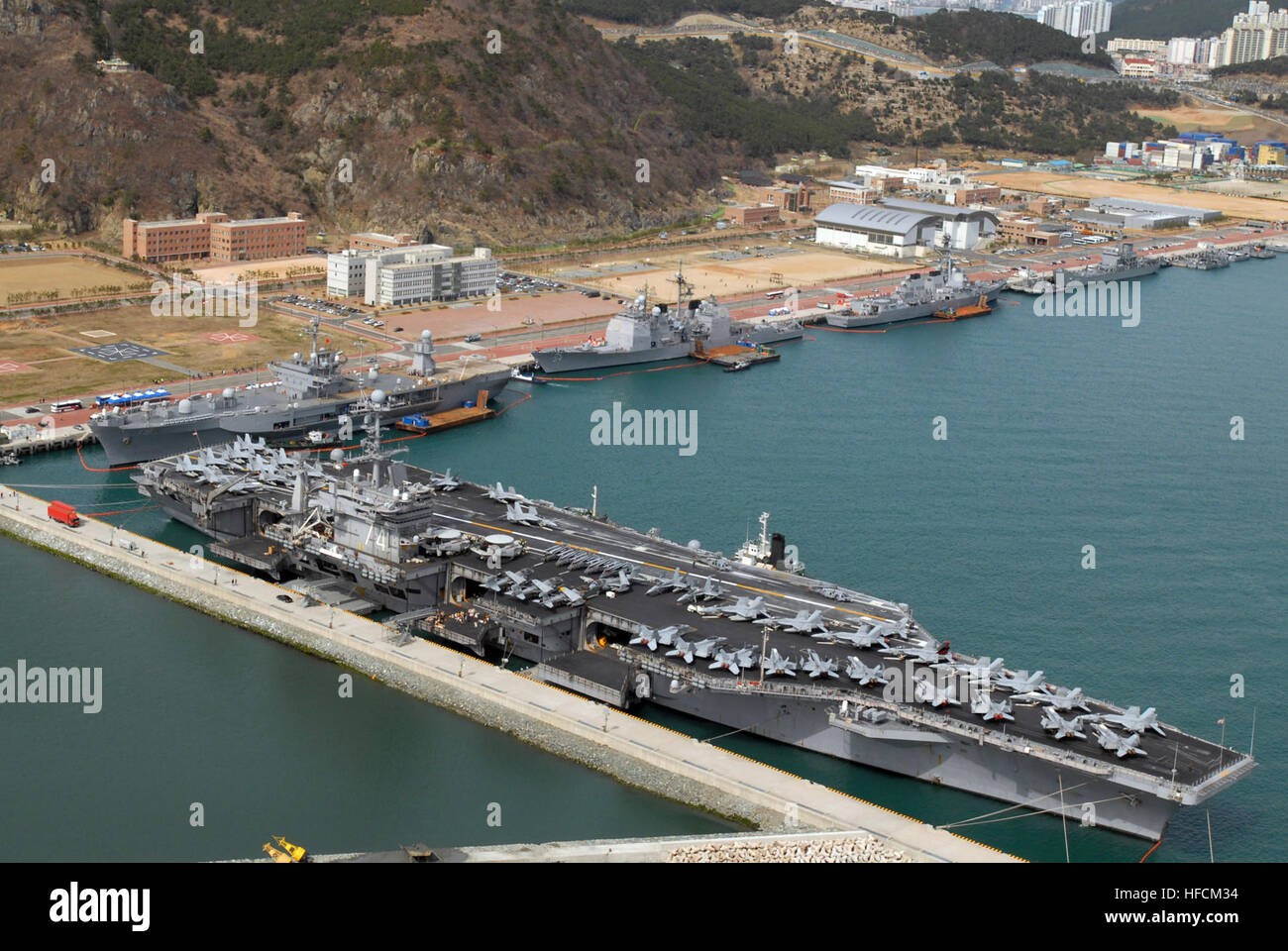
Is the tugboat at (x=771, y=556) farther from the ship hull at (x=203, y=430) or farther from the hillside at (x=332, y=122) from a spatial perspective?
the hillside at (x=332, y=122)

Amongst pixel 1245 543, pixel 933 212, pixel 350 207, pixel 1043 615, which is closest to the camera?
pixel 1043 615

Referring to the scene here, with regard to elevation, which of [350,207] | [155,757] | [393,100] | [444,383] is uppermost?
[393,100]

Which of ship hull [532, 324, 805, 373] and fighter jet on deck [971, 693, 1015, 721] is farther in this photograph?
ship hull [532, 324, 805, 373]

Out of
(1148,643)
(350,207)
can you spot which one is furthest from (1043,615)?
(350,207)

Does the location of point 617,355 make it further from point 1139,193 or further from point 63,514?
point 1139,193

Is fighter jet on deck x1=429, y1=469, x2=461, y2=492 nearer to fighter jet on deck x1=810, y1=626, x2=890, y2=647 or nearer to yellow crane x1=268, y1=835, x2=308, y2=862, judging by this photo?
fighter jet on deck x1=810, y1=626, x2=890, y2=647

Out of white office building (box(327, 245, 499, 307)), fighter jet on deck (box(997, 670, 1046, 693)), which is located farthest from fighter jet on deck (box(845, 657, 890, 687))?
white office building (box(327, 245, 499, 307))

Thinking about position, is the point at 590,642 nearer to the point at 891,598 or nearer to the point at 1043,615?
the point at 891,598
